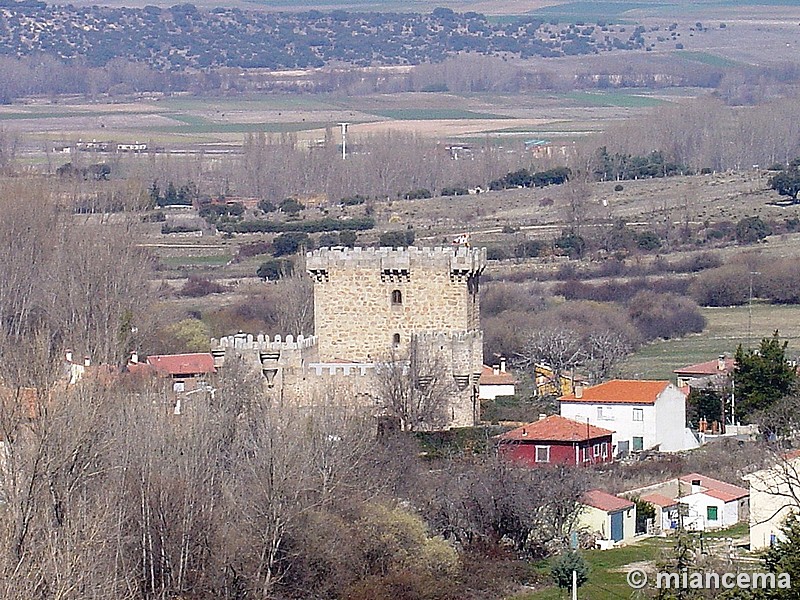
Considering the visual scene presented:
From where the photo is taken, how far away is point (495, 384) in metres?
38.3

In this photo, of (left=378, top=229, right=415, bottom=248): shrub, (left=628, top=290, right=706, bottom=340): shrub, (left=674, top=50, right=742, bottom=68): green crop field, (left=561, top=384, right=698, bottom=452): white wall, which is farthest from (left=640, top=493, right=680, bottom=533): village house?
(left=674, top=50, right=742, bottom=68): green crop field

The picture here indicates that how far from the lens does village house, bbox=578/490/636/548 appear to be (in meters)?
27.6

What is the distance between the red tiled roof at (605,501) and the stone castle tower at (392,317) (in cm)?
469

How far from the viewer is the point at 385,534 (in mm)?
24703

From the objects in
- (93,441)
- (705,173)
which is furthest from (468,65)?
(93,441)

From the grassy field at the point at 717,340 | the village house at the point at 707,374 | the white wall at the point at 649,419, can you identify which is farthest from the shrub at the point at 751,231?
the white wall at the point at 649,419

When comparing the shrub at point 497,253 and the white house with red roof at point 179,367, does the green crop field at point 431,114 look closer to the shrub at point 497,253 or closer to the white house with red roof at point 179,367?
the shrub at point 497,253

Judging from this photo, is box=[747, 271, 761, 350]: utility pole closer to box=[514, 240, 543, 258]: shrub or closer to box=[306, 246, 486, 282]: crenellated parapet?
box=[514, 240, 543, 258]: shrub

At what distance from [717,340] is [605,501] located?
21862mm

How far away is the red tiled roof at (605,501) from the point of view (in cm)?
2780

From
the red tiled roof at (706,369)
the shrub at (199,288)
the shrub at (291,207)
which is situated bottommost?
the shrub at (291,207)

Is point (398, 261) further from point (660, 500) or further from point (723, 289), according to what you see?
point (723, 289)

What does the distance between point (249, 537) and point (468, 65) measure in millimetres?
153290

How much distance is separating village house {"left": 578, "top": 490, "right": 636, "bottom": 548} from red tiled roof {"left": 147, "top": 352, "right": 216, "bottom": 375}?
10.6 metres
